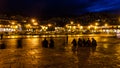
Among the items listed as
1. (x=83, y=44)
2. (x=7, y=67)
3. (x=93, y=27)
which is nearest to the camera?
(x=7, y=67)

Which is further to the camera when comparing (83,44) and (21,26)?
(21,26)

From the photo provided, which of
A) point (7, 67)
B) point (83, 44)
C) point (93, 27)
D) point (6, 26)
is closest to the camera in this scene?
point (7, 67)

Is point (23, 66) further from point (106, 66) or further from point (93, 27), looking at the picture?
point (93, 27)

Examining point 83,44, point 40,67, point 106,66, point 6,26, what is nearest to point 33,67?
point 40,67

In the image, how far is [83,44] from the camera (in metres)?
27.7

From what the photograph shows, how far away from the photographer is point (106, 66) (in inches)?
537

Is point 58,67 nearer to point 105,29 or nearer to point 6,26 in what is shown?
point 6,26

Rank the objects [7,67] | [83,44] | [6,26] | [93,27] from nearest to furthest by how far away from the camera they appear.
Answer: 1. [7,67]
2. [83,44]
3. [6,26]
4. [93,27]

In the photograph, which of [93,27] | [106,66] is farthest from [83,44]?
[93,27]

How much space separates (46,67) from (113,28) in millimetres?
140715

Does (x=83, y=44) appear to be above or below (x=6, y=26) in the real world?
below

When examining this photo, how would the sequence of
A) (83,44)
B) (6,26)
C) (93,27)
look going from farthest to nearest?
(93,27) < (6,26) < (83,44)

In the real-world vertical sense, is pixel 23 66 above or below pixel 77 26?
below

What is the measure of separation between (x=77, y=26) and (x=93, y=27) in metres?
10.1
